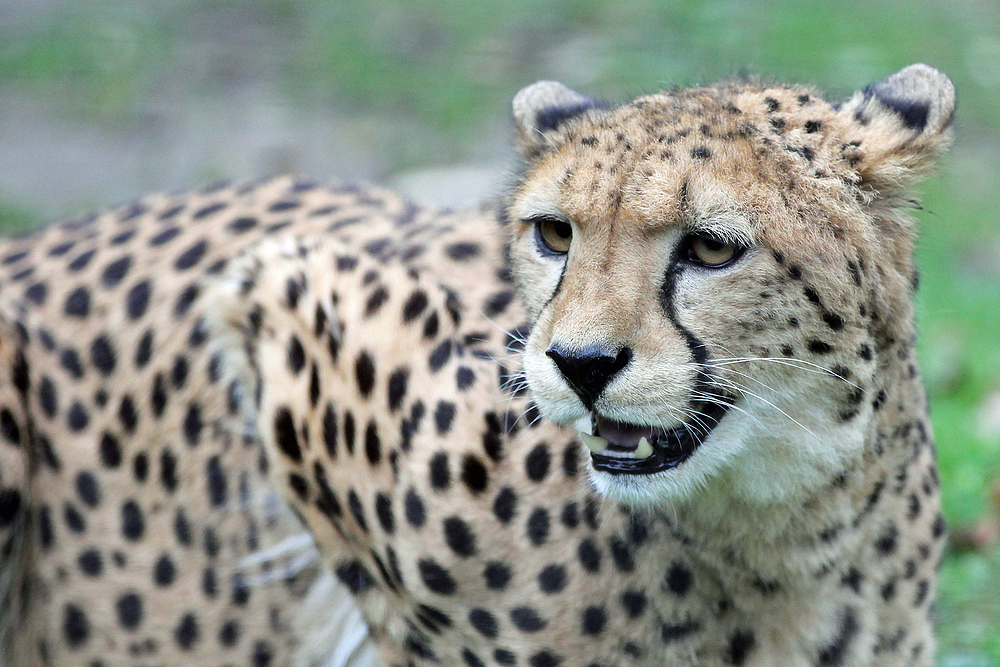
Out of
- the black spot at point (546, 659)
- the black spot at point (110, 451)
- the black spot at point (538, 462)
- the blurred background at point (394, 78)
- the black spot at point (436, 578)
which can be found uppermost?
the blurred background at point (394, 78)

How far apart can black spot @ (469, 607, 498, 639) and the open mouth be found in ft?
1.60

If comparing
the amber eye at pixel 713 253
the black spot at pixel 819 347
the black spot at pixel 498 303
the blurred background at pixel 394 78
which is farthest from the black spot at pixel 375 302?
the blurred background at pixel 394 78

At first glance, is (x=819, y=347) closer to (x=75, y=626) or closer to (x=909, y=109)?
(x=909, y=109)

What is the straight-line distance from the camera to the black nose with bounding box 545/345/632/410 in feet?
6.44

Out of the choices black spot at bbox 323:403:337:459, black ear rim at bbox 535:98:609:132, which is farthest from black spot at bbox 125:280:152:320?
black ear rim at bbox 535:98:609:132

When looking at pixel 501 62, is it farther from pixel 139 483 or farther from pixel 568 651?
pixel 568 651

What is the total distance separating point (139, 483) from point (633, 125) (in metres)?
1.48

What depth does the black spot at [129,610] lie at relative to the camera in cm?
302

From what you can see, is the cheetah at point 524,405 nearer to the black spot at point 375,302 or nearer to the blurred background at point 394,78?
the black spot at point 375,302

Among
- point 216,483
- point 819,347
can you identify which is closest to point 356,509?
point 216,483

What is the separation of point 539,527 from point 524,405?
0.23 m

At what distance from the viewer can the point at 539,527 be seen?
2430 millimetres

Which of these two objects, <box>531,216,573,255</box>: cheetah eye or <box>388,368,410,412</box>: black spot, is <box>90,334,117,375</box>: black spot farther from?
<box>531,216,573,255</box>: cheetah eye

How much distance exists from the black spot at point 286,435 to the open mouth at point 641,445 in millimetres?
855
